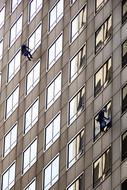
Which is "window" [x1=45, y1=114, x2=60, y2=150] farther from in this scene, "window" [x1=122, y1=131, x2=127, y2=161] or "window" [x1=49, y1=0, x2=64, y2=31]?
"window" [x1=122, y1=131, x2=127, y2=161]

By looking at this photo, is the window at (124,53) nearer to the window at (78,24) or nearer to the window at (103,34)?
the window at (103,34)

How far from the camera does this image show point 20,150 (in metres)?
85.5

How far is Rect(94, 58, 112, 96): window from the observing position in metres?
73.7

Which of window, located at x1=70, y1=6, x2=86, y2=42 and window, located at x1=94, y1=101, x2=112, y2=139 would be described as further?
window, located at x1=70, y1=6, x2=86, y2=42

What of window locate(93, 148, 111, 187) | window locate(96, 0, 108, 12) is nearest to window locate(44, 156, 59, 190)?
window locate(93, 148, 111, 187)

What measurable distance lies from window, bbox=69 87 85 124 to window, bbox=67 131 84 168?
1.75 meters

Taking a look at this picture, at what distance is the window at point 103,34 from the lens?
75.1 m

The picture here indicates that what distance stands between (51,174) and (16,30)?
1720cm

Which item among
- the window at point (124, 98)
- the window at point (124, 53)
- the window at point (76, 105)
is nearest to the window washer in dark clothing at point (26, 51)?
the window at point (76, 105)

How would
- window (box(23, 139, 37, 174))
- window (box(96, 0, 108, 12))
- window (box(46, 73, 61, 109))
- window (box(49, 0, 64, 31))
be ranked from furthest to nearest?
window (box(49, 0, 64, 31)) → window (box(23, 139, 37, 174)) → window (box(46, 73, 61, 109)) → window (box(96, 0, 108, 12))

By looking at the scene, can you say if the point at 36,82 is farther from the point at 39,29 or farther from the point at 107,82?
the point at 107,82

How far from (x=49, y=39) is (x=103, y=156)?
627 inches

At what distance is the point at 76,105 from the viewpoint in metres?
77.8

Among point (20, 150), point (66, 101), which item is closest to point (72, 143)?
point (66, 101)
